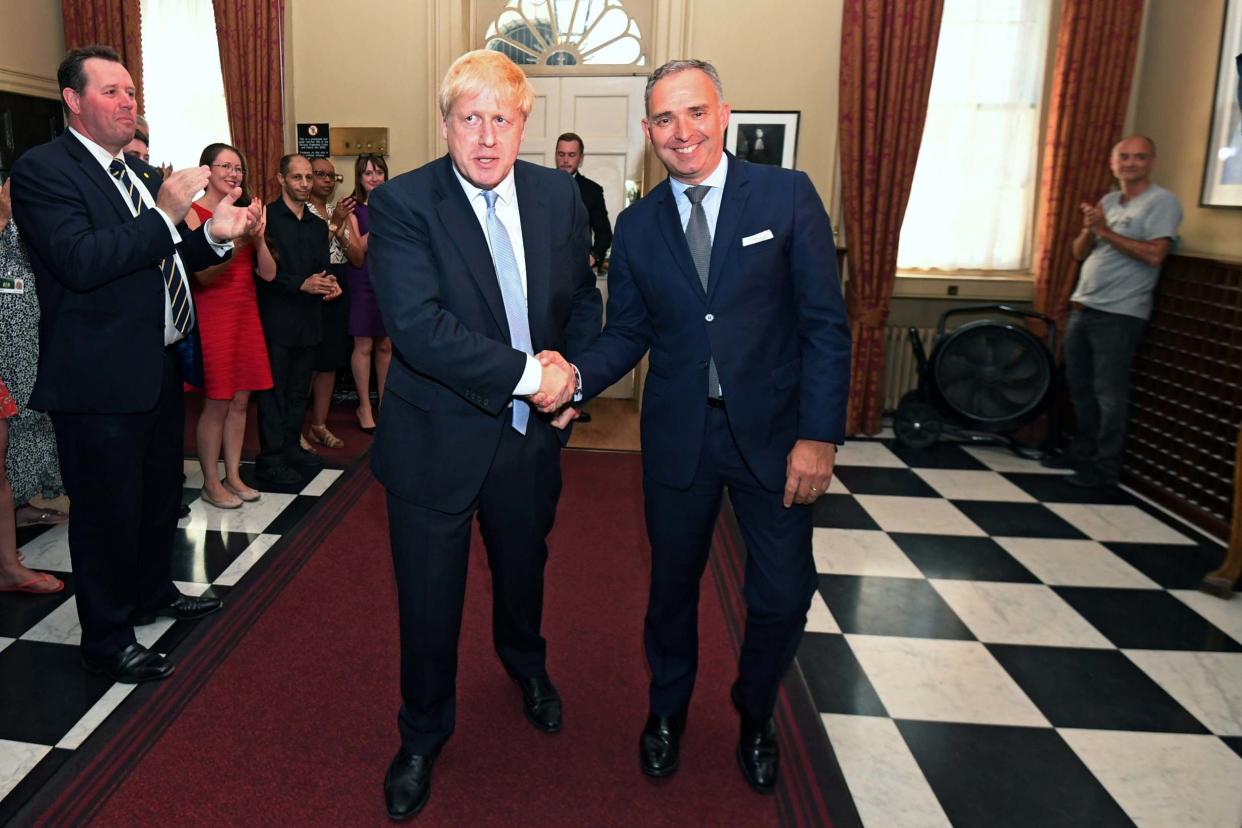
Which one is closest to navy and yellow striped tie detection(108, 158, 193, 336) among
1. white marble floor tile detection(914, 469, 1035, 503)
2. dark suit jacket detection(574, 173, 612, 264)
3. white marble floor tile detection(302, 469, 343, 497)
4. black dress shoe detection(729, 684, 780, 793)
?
white marble floor tile detection(302, 469, 343, 497)

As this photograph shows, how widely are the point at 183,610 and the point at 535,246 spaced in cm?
185

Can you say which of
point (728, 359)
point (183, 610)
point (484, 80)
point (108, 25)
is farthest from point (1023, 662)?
point (108, 25)

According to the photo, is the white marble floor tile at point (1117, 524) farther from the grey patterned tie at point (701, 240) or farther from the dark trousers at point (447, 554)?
the dark trousers at point (447, 554)

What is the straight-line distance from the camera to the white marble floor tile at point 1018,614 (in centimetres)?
298

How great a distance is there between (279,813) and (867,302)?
15.1 feet

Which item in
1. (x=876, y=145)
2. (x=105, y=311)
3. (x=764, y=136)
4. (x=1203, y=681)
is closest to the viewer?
(x=105, y=311)

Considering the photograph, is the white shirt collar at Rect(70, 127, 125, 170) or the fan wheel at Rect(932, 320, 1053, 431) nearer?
the white shirt collar at Rect(70, 127, 125, 170)

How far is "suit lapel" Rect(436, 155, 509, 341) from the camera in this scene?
1.80 meters

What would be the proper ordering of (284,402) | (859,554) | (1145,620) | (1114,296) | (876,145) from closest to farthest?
(1145,620)
(859,554)
(284,402)
(1114,296)
(876,145)

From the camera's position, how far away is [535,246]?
6.25ft

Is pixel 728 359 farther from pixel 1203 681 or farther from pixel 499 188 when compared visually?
pixel 1203 681

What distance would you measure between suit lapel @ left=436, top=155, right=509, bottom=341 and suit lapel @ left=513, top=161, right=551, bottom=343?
0.08 metres

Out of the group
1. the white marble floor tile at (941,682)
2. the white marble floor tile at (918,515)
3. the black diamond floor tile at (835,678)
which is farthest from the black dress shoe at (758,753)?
the white marble floor tile at (918,515)

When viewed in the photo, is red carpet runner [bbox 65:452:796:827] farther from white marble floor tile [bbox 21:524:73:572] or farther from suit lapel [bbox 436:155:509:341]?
suit lapel [bbox 436:155:509:341]
